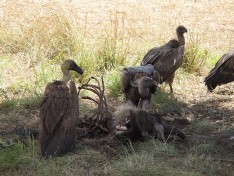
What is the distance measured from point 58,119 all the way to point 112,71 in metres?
3.28

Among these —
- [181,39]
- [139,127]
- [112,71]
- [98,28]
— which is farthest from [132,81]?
[98,28]

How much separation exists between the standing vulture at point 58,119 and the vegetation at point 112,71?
125 millimetres

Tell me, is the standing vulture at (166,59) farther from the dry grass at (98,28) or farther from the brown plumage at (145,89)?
the brown plumage at (145,89)

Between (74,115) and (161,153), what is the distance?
0.93 meters

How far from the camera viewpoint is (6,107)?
6766mm

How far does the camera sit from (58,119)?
16.2 feet

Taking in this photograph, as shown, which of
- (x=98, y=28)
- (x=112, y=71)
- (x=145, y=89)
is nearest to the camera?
(x=145, y=89)

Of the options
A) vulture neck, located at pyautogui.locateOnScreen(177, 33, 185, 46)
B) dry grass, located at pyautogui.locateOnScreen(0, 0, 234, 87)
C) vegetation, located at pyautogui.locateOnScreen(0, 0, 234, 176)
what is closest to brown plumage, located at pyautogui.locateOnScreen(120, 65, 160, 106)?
vegetation, located at pyautogui.locateOnScreen(0, 0, 234, 176)

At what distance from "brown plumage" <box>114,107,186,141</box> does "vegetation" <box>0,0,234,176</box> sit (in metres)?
0.13

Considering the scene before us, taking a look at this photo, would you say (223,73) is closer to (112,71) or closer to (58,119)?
(112,71)

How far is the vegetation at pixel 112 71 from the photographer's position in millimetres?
4730

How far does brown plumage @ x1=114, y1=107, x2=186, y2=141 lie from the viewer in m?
5.33

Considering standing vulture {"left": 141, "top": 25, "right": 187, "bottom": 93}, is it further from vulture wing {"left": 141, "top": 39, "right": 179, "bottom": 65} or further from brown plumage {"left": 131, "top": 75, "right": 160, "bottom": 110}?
brown plumage {"left": 131, "top": 75, "right": 160, "bottom": 110}

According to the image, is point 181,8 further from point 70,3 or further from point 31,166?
point 31,166
